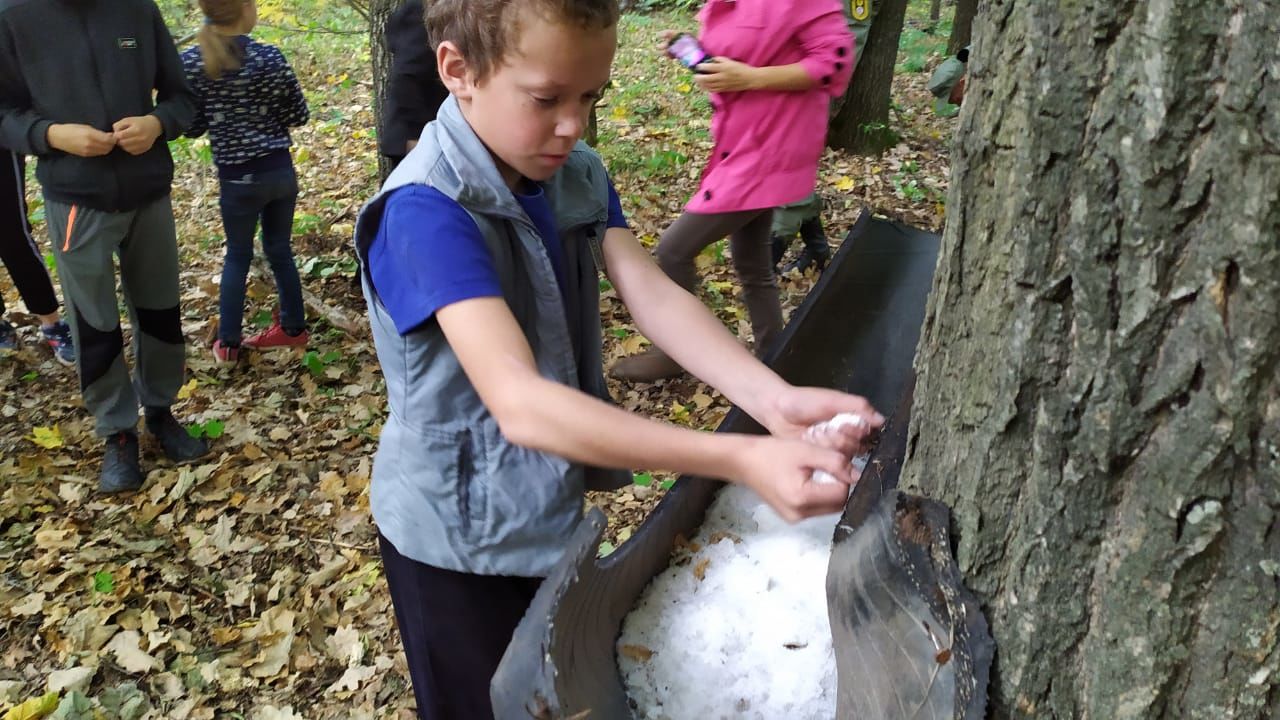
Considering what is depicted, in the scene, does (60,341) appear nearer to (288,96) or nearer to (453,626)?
(288,96)

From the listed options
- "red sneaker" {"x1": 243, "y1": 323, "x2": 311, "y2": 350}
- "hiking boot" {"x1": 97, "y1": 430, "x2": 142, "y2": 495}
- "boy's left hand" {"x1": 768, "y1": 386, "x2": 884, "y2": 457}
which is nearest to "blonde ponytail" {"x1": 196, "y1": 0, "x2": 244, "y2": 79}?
"red sneaker" {"x1": 243, "y1": 323, "x2": 311, "y2": 350}

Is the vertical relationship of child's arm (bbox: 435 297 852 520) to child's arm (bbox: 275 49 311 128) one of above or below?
above

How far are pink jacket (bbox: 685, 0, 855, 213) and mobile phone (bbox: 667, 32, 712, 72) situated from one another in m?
0.05

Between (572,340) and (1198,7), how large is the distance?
1167 millimetres

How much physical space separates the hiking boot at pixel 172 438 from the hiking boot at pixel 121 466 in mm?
141

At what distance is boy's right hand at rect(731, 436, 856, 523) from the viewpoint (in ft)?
3.70

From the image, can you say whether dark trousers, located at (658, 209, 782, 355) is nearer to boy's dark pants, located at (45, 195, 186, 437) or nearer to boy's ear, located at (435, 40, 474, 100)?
boy's dark pants, located at (45, 195, 186, 437)

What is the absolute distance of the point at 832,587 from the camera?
1.27m

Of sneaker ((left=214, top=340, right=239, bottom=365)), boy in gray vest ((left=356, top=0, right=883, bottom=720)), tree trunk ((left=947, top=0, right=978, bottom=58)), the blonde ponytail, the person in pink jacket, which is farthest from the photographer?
tree trunk ((left=947, top=0, right=978, bottom=58))

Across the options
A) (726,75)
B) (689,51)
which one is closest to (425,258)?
→ (726,75)

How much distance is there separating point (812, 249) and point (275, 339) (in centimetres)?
292

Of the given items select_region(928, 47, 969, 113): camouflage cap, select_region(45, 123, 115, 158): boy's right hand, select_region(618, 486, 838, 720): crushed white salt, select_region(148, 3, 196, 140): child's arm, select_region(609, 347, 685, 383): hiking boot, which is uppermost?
select_region(928, 47, 969, 113): camouflage cap

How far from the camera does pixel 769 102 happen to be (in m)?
3.40

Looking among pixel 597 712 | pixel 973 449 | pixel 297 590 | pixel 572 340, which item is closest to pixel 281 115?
pixel 297 590
